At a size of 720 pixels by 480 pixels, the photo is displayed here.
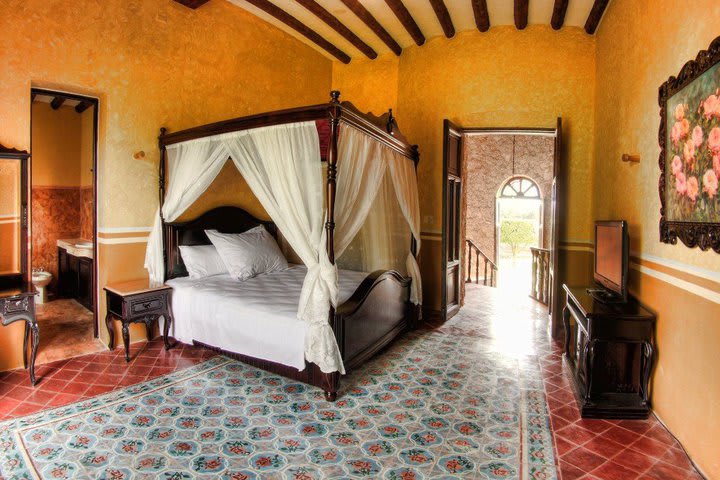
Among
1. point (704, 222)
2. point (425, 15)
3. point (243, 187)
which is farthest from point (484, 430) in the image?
point (425, 15)

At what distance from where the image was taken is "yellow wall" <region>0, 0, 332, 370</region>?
3561 millimetres

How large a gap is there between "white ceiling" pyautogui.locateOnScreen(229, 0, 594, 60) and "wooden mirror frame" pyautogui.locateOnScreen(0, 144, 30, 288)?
9.62 feet

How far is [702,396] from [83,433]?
366 centimetres

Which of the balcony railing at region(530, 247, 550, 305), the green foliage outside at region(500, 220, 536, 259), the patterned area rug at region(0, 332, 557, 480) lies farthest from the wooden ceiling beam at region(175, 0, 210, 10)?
the green foliage outside at region(500, 220, 536, 259)

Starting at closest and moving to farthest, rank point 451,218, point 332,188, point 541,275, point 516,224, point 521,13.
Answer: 1. point 332,188
2. point 521,13
3. point 451,218
4. point 541,275
5. point 516,224

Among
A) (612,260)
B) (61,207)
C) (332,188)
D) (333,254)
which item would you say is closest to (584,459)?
(612,260)

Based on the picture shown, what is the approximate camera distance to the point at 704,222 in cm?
230

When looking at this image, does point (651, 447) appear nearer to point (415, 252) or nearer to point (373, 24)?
point (415, 252)

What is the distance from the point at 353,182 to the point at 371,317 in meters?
1.24

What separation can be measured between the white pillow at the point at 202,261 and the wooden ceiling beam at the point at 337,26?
296cm

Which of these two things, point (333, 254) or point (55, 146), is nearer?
point (333, 254)

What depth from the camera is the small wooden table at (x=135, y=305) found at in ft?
12.4

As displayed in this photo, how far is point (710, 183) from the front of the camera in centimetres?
223

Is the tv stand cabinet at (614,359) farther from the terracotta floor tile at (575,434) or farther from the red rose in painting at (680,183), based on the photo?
the red rose in painting at (680,183)
